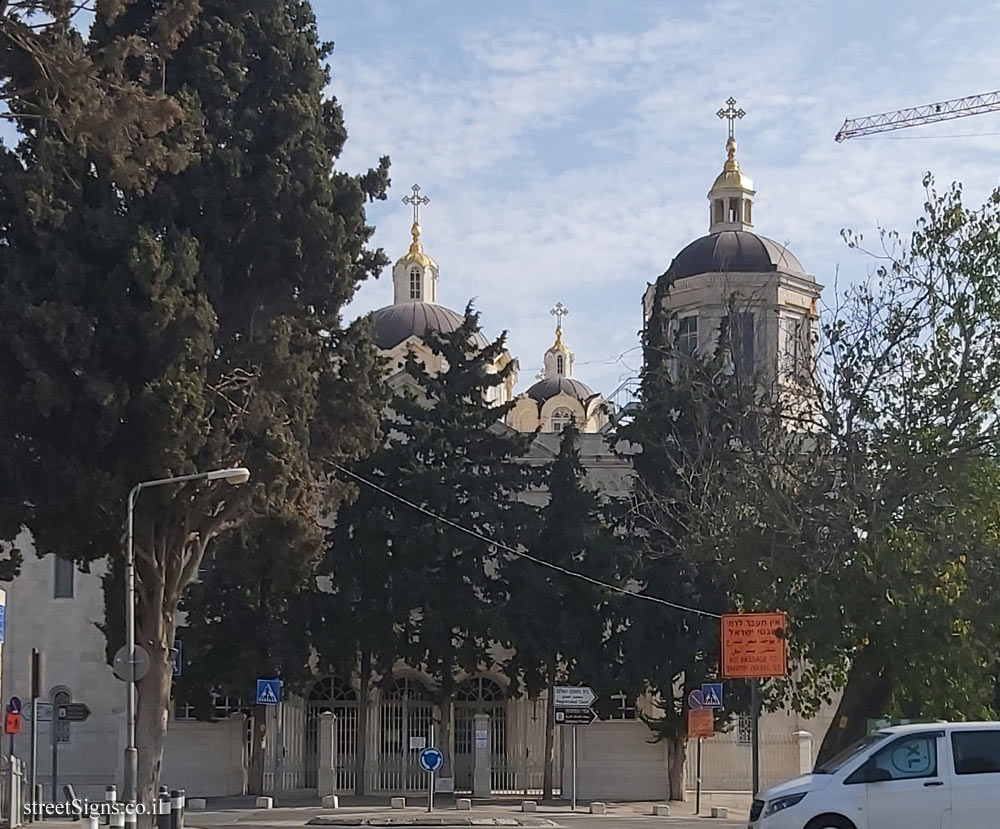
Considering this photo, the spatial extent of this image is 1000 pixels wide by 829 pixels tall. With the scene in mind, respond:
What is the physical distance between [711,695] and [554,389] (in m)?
45.1

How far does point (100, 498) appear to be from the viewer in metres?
26.3

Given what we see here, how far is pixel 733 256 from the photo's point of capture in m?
53.3

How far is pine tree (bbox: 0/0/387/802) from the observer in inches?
1029

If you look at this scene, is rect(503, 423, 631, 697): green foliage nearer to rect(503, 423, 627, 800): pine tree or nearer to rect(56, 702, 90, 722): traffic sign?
rect(503, 423, 627, 800): pine tree

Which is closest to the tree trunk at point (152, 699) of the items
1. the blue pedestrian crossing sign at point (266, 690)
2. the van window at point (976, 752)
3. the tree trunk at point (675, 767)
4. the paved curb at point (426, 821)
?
the paved curb at point (426, 821)

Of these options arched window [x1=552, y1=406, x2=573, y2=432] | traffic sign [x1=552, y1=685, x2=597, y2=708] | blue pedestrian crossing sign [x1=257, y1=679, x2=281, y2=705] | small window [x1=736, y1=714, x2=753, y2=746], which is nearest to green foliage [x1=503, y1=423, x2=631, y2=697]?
→ traffic sign [x1=552, y1=685, x2=597, y2=708]

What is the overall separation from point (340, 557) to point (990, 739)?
24891mm

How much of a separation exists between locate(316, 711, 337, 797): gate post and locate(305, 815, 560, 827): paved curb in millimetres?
7571

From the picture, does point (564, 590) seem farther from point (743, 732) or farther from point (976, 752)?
point (976, 752)

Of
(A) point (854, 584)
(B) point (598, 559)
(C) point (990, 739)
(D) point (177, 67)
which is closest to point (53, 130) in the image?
(D) point (177, 67)

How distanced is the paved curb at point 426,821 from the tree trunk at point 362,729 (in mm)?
8222

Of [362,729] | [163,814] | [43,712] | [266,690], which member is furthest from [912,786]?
[43,712]

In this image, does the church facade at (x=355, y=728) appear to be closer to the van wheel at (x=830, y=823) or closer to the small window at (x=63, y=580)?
the small window at (x=63, y=580)

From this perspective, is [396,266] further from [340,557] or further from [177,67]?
[177,67]
